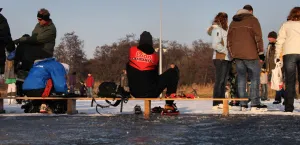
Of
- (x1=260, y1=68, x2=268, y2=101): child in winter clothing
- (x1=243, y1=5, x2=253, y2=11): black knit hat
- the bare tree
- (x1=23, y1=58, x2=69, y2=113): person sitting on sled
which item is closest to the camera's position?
(x1=23, y1=58, x2=69, y2=113): person sitting on sled

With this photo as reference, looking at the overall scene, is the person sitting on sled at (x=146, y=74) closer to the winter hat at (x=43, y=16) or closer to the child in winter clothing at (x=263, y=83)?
the winter hat at (x=43, y=16)

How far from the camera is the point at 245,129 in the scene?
5879 millimetres

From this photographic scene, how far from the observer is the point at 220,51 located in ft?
32.8

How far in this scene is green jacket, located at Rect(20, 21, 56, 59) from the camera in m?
9.30

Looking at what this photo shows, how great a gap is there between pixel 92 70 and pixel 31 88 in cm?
5558

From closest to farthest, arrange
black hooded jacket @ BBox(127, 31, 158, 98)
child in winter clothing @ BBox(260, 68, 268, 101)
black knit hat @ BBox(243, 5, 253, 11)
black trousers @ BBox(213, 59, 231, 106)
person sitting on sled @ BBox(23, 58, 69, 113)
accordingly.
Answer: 1. black hooded jacket @ BBox(127, 31, 158, 98)
2. person sitting on sled @ BBox(23, 58, 69, 113)
3. black knit hat @ BBox(243, 5, 253, 11)
4. black trousers @ BBox(213, 59, 231, 106)
5. child in winter clothing @ BBox(260, 68, 268, 101)

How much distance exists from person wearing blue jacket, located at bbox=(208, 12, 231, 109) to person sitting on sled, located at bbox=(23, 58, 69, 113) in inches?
121

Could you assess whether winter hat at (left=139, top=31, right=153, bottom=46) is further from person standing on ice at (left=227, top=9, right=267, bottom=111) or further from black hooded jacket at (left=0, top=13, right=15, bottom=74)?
black hooded jacket at (left=0, top=13, right=15, bottom=74)

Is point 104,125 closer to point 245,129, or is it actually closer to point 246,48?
point 245,129

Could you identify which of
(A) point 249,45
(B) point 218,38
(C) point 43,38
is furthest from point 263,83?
(C) point 43,38

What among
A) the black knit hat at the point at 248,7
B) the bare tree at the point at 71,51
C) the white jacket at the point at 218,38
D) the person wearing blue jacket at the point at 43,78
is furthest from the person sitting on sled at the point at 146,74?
the bare tree at the point at 71,51

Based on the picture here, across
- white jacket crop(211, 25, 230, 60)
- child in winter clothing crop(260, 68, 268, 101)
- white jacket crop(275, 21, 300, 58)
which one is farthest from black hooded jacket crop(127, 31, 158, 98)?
child in winter clothing crop(260, 68, 268, 101)

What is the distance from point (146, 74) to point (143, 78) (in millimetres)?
87

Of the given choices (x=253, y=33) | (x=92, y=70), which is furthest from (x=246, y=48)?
(x=92, y=70)
